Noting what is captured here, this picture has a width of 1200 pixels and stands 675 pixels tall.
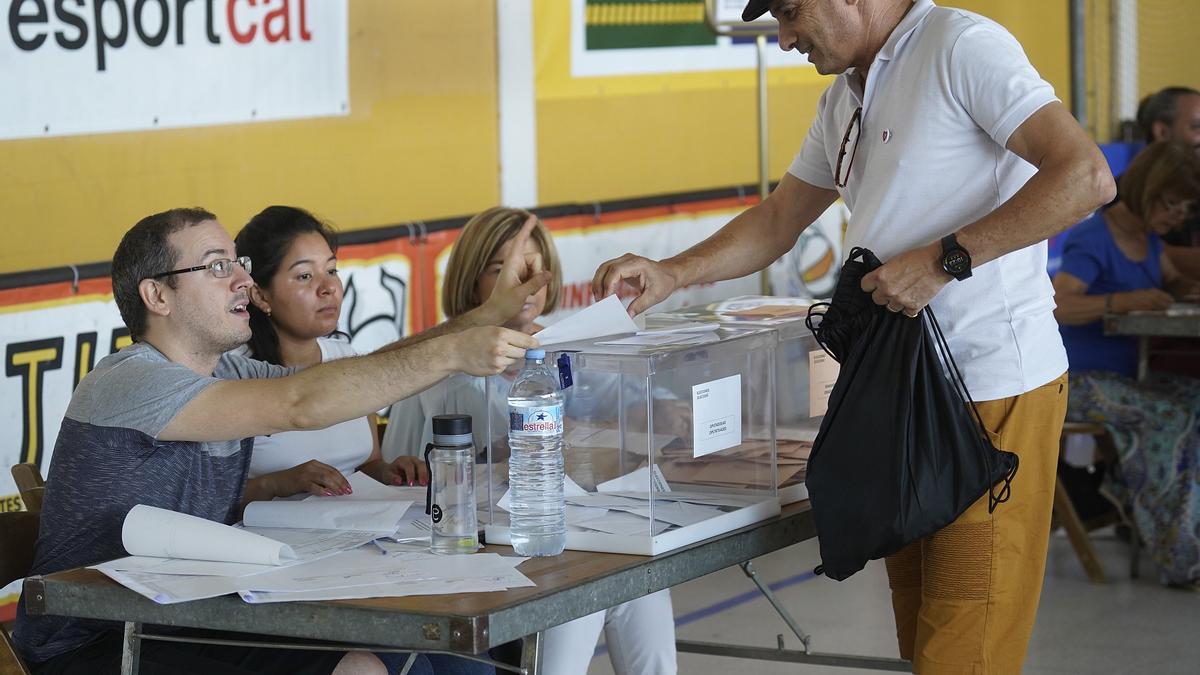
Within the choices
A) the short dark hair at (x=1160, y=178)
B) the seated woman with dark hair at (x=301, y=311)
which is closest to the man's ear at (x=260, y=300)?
the seated woman with dark hair at (x=301, y=311)

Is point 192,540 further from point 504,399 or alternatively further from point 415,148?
point 415,148

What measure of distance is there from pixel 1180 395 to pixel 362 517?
3.31 metres

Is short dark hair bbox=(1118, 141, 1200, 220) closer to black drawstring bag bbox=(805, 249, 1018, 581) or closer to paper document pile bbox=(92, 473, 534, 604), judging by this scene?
black drawstring bag bbox=(805, 249, 1018, 581)

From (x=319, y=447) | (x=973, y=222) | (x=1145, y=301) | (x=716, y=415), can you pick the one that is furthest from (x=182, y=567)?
(x=1145, y=301)

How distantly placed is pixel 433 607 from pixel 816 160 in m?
1.22

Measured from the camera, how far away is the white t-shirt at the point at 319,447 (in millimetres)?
2912

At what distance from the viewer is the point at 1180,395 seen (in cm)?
477

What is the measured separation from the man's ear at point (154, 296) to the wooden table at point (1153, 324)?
10.4ft

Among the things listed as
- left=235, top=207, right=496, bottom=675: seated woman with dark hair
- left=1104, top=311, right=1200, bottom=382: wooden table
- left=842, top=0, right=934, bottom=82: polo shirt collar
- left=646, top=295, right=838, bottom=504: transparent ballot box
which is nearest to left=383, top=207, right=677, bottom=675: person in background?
left=235, top=207, right=496, bottom=675: seated woman with dark hair

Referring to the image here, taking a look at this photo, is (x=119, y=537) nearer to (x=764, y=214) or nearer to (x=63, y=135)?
(x=764, y=214)

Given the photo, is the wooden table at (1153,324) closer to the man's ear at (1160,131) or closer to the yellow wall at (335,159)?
the man's ear at (1160,131)

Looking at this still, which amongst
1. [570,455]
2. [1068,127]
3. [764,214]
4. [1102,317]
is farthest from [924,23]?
[1102,317]

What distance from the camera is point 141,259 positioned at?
246 cm

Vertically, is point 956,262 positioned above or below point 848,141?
below
